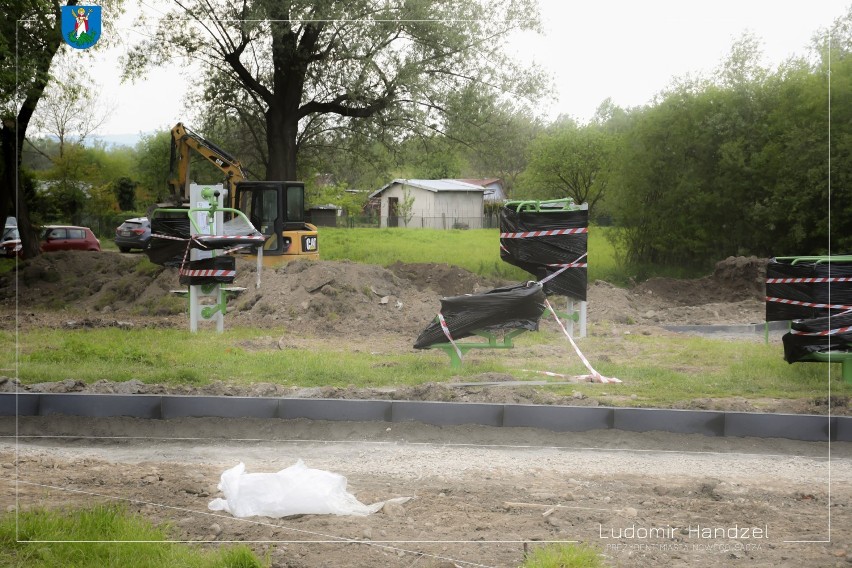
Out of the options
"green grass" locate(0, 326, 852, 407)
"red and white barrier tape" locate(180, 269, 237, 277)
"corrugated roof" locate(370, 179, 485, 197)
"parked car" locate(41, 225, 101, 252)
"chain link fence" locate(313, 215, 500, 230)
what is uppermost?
"corrugated roof" locate(370, 179, 485, 197)

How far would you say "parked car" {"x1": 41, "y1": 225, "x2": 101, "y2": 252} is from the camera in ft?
84.5

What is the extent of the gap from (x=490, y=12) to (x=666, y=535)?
16.1 meters

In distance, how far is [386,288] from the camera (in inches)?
655

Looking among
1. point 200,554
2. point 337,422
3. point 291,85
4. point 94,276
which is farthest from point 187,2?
point 200,554

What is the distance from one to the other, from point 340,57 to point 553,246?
358 inches

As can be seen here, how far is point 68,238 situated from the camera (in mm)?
26203

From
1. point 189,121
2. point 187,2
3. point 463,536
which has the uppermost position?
point 187,2

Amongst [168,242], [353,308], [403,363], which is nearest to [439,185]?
[168,242]

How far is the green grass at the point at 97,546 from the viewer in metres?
4.07

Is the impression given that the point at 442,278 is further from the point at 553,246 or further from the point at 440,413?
the point at 440,413

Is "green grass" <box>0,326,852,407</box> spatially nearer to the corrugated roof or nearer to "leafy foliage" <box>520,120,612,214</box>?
"leafy foliage" <box>520,120,612,214</box>

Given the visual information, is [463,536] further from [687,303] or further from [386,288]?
[687,303]

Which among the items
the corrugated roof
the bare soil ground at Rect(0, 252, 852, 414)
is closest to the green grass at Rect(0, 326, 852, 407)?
the bare soil ground at Rect(0, 252, 852, 414)

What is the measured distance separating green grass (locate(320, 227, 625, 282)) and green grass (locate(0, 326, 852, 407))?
8560mm
